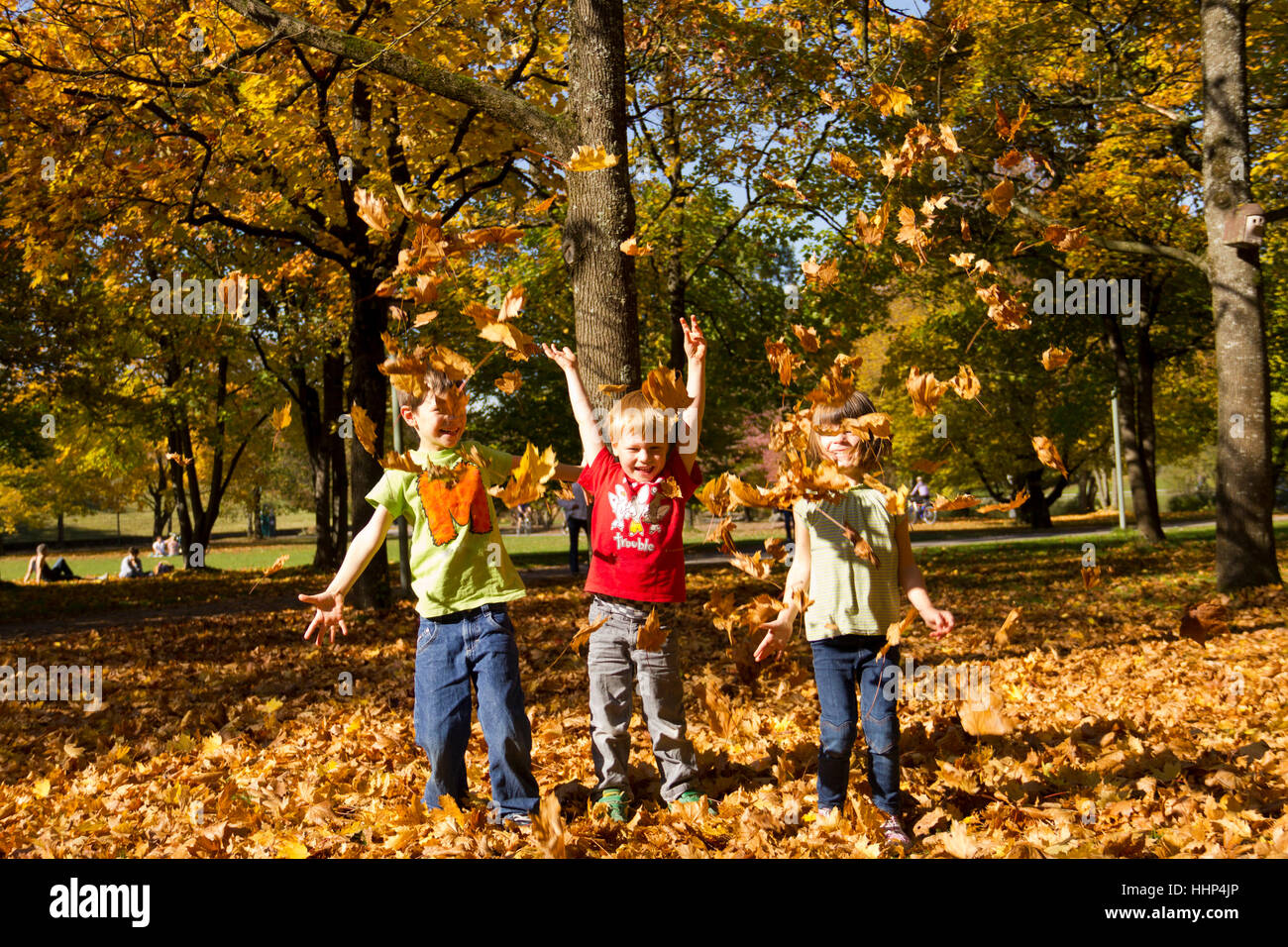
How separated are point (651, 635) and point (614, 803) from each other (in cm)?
67

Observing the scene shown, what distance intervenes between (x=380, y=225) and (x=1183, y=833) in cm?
362

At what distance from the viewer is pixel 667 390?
140 inches

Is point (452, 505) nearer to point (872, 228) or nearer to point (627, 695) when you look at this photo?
point (627, 695)

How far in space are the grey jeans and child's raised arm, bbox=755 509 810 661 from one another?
397 mm

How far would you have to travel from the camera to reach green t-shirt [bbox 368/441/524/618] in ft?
12.1

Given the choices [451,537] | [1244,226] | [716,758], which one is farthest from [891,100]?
[1244,226]

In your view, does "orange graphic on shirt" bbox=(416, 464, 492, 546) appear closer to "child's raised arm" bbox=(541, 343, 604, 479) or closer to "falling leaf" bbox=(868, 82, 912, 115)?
"child's raised arm" bbox=(541, 343, 604, 479)

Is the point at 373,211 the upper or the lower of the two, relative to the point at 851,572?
upper

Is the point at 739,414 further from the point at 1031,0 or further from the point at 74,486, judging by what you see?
the point at 74,486

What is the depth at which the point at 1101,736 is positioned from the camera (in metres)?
4.56

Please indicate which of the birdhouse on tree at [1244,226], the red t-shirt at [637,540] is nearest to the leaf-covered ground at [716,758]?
the red t-shirt at [637,540]

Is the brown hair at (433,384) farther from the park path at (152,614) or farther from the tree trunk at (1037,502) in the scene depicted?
the tree trunk at (1037,502)

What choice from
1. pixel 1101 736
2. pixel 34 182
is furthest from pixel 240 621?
pixel 1101 736
